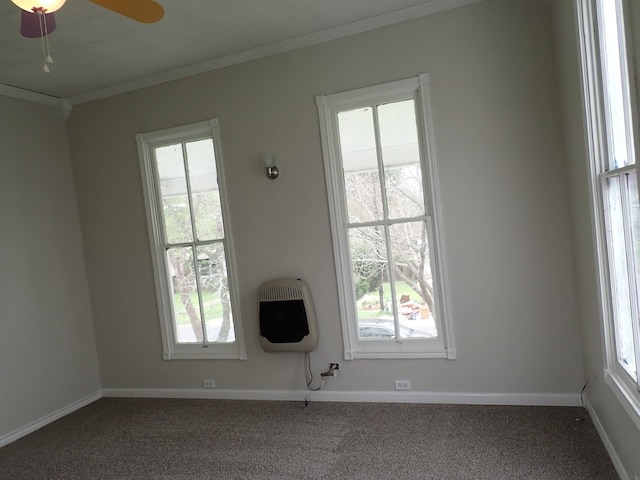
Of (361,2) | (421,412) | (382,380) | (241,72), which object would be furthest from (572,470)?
(241,72)

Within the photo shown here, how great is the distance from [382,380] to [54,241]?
10.5 ft

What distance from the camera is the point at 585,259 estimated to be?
9.40 feet

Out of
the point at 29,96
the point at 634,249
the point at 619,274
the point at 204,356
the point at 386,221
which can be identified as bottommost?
the point at 204,356

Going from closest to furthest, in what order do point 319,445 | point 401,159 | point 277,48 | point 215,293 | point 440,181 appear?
point 319,445 → point 440,181 → point 401,159 → point 277,48 → point 215,293

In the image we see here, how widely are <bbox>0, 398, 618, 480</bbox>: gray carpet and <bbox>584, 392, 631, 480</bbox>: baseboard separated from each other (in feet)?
0.14

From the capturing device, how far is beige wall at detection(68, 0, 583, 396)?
10.9 feet

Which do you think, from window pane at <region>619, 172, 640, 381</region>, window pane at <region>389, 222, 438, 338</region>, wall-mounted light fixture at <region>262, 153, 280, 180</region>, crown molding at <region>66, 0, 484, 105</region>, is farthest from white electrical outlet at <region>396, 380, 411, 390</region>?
crown molding at <region>66, 0, 484, 105</region>

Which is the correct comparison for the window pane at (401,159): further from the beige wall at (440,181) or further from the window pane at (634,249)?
the window pane at (634,249)

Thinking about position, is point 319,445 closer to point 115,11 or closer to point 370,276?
point 370,276

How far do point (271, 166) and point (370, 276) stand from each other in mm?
1200

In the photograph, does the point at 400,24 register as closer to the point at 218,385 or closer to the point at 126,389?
the point at 218,385

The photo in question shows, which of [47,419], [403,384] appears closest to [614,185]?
[403,384]

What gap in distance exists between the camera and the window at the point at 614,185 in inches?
79.0

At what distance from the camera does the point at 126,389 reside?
469 cm
